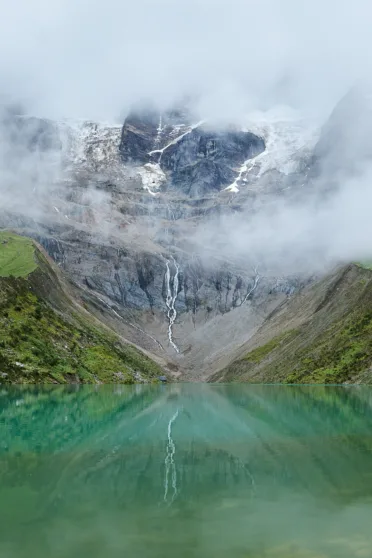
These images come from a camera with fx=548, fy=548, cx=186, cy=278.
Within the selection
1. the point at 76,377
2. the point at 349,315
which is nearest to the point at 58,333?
the point at 76,377

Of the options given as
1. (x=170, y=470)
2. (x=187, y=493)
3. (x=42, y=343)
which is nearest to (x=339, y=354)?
(x=42, y=343)

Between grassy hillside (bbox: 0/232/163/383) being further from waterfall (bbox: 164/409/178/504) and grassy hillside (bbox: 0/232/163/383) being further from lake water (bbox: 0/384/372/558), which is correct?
waterfall (bbox: 164/409/178/504)

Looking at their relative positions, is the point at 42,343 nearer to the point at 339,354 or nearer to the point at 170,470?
the point at 339,354

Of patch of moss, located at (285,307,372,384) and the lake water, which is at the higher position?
patch of moss, located at (285,307,372,384)

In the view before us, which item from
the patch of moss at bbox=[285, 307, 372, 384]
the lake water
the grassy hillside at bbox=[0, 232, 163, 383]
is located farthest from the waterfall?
the patch of moss at bbox=[285, 307, 372, 384]

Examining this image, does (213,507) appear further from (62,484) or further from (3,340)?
(3,340)

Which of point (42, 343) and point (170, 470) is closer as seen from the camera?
point (170, 470)
